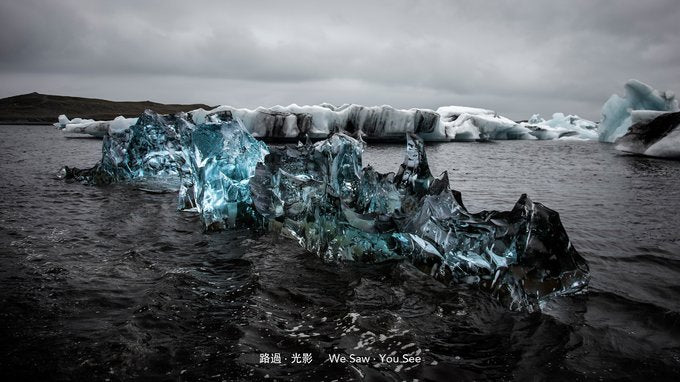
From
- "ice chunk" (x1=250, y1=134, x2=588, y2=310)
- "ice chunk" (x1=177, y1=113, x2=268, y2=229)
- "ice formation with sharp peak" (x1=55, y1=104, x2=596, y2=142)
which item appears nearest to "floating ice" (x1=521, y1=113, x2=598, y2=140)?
"ice formation with sharp peak" (x1=55, y1=104, x2=596, y2=142)

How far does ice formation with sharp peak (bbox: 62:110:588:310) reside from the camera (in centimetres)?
368

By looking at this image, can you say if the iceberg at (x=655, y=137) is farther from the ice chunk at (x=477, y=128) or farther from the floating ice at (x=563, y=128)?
the floating ice at (x=563, y=128)

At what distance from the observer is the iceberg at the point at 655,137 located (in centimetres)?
1958

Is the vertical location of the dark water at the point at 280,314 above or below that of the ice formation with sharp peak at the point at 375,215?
below

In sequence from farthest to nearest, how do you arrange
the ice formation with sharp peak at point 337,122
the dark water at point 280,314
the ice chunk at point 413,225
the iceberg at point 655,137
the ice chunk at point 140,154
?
the ice formation with sharp peak at point 337,122, the iceberg at point 655,137, the ice chunk at point 140,154, the ice chunk at point 413,225, the dark water at point 280,314

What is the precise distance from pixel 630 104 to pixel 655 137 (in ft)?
26.6

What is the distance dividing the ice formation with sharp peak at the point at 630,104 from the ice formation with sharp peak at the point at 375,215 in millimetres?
23839

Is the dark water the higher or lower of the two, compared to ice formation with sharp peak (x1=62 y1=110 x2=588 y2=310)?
lower

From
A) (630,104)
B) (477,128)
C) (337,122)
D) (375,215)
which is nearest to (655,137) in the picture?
(630,104)

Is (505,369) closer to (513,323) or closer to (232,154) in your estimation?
(513,323)

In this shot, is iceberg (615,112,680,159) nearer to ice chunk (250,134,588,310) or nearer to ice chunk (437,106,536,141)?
ice chunk (437,106,536,141)

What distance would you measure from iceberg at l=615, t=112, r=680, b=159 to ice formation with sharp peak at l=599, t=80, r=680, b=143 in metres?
1.44

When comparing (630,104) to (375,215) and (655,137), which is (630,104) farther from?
(375,215)

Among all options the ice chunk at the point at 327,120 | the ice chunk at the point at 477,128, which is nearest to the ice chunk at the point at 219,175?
the ice chunk at the point at 327,120
